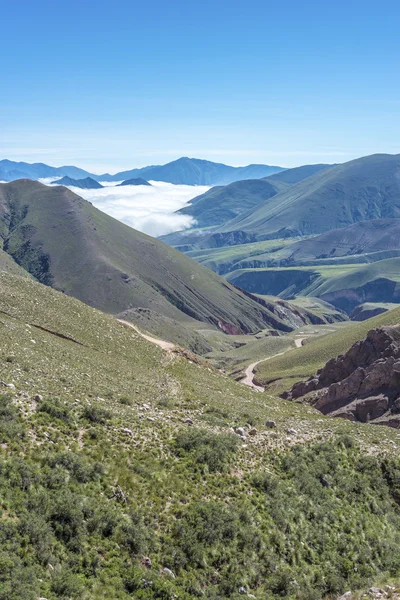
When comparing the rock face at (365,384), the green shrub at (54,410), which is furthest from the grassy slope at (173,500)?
the rock face at (365,384)

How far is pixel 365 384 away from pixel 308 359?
38.0m

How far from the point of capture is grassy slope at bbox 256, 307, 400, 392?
91.4 metres

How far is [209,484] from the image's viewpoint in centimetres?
2472

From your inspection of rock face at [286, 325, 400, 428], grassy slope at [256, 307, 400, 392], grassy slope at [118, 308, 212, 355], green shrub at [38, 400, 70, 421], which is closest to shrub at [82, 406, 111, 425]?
green shrub at [38, 400, 70, 421]

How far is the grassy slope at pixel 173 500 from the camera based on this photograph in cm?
1856

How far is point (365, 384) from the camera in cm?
6303

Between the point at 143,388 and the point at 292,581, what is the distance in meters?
22.4

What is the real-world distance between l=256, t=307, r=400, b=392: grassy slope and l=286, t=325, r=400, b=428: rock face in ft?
34.9

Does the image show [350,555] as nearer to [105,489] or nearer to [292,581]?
[292,581]

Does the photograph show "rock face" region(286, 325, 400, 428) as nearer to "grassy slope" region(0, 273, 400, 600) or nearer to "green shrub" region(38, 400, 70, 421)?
"grassy slope" region(0, 273, 400, 600)

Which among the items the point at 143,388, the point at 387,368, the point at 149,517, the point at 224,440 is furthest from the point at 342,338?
the point at 149,517

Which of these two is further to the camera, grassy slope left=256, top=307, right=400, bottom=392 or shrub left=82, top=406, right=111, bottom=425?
grassy slope left=256, top=307, right=400, bottom=392

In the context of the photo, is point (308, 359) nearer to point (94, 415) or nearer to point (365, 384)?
point (365, 384)

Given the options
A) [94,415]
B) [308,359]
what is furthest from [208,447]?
[308,359]
